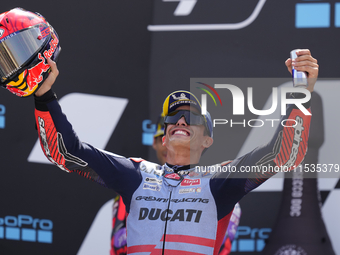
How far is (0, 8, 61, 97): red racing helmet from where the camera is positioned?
4.59 ft

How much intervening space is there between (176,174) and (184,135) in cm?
20

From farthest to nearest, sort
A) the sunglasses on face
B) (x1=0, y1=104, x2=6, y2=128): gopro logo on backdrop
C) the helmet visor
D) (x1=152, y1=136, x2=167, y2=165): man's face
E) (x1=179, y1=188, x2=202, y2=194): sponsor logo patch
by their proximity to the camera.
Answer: (x1=0, y1=104, x2=6, y2=128): gopro logo on backdrop → (x1=152, y1=136, x2=167, y2=165): man's face → the sunglasses on face → (x1=179, y1=188, x2=202, y2=194): sponsor logo patch → the helmet visor

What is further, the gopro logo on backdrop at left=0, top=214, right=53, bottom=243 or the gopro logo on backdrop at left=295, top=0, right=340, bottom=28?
the gopro logo on backdrop at left=0, top=214, right=53, bottom=243

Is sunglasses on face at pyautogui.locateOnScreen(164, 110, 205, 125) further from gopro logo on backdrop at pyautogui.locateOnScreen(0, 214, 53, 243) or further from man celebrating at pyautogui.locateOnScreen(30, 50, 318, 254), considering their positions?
gopro logo on backdrop at pyautogui.locateOnScreen(0, 214, 53, 243)

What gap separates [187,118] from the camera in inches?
Result: 71.6

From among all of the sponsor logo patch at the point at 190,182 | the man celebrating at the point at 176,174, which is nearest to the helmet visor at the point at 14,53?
the man celebrating at the point at 176,174

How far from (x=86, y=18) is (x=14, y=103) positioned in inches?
33.6

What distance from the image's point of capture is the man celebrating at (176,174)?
1446 millimetres

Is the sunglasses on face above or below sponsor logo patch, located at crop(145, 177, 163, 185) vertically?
above

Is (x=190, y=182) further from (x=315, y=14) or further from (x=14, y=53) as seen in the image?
(x=315, y=14)

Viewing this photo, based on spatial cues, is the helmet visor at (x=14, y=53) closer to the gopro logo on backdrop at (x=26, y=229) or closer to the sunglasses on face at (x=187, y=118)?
the sunglasses on face at (x=187, y=118)

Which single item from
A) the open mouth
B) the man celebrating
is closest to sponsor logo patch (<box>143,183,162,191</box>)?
the man celebrating

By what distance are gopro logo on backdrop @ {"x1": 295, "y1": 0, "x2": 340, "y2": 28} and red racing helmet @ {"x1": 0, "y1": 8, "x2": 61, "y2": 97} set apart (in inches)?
73.0

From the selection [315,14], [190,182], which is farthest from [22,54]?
[315,14]
